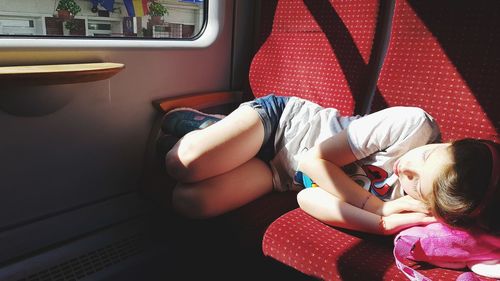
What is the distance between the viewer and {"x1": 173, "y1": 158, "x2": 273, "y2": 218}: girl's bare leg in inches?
60.2

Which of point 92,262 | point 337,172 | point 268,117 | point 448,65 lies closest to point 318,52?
point 268,117

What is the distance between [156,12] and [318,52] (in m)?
0.86

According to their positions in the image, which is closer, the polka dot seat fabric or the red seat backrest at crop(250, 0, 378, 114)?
the polka dot seat fabric

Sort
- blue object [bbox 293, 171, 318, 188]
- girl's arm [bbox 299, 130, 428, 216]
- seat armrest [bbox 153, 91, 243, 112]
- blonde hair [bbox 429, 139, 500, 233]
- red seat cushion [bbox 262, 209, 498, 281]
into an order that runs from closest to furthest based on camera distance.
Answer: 1. blonde hair [bbox 429, 139, 500, 233]
2. red seat cushion [bbox 262, 209, 498, 281]
3. girl's arm [bbox 299, 130, 428, 216]
4. blue object [bbox 293, 171, 318, 188]
5. seat armrest [bbox 153, 91, 243, 112]

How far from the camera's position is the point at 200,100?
2.15 meters

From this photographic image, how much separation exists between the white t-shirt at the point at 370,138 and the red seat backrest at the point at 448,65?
208 millimetres

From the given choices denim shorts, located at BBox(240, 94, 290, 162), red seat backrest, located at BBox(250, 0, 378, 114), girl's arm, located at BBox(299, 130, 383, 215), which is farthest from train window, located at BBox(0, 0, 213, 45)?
girl's arm, located at BBox(299, 130, 383, 215)

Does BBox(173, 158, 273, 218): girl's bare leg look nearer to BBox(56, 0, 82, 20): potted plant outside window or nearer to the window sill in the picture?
the window sill

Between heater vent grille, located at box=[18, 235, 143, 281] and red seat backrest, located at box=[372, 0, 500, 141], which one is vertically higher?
red seat backrest, located at box=[372, 0, 500, 141]

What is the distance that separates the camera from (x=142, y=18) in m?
1.99

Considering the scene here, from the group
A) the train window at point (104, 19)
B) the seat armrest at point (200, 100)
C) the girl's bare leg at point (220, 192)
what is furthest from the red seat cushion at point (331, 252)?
the train window at point (104, 19)

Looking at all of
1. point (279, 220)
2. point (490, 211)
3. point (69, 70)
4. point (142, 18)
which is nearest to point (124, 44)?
point (142, 18)

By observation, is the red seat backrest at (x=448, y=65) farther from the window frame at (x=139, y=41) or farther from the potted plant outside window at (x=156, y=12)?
the potted plant outside window at (x=156, y=12)

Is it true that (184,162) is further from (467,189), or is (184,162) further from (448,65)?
(448,65)
